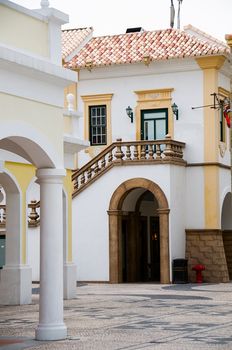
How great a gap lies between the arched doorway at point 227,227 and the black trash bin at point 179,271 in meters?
4.00

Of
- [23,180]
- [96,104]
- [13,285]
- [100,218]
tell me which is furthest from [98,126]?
[13,285]

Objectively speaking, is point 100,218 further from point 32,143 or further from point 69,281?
point 32,143

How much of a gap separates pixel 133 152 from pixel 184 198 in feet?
8.00

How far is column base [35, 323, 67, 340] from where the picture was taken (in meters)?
15.8

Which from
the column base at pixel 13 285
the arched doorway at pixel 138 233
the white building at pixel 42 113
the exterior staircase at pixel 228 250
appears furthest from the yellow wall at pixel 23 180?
the exterior staircase at pixel 228 250

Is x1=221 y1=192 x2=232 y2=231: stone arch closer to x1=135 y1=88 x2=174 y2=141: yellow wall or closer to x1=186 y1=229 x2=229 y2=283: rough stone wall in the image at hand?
x1=186 y1=229 x2=229 y2=283: rough stone wall

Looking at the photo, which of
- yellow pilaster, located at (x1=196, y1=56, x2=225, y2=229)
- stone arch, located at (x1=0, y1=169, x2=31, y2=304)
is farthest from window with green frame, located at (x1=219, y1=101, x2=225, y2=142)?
stone arch, located at (x1=0, y1=169, x2=31, y2=304)

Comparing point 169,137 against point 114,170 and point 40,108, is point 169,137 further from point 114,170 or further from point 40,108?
point 40,108

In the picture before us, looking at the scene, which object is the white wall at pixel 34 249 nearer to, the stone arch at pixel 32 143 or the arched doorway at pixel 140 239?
the arched doorway at pixel 140 239

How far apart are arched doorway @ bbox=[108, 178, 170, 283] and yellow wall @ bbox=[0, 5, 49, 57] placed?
57.6 feet

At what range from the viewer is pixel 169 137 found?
33.4 metres

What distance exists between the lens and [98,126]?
121 feet

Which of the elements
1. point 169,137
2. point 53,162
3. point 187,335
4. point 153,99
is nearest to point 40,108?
point 53,162

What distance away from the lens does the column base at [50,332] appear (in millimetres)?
15750
